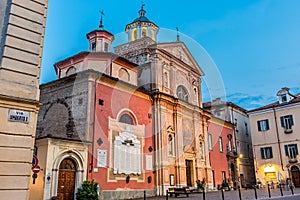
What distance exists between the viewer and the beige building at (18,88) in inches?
280

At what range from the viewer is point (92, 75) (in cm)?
1878

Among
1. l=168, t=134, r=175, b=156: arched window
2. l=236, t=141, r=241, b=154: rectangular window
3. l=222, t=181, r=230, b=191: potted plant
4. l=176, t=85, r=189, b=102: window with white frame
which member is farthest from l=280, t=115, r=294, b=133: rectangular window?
l=168, t=134, r=175, b=156: arched window

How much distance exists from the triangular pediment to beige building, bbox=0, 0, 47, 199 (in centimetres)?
1868

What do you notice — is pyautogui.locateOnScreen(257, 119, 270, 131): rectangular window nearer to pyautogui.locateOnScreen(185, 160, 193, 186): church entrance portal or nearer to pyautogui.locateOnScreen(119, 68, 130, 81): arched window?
pyautogui.locateOnScreen(185, 160, 193, 186): church entrance portal

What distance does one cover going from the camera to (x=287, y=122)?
1287 inches

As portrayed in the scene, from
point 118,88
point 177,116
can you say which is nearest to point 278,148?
point 177,116

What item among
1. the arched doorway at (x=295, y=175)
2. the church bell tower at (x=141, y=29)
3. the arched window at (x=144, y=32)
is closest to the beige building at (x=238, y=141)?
the arched doorway at (x=295, y=175)

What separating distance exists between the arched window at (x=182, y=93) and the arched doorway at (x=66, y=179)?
1460 cm

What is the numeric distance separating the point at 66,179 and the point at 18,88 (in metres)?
9.42

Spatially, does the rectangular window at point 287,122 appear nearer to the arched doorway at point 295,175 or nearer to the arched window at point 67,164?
the arched doorway at point 295,175

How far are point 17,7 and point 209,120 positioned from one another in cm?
2738

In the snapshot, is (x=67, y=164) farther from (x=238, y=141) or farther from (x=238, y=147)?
(x=238, y=141)

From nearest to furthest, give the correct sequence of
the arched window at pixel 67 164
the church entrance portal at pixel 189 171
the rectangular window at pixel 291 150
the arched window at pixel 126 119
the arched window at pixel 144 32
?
the arched window at pixel 67 164, the arched window at pixel 126 119, the church entrance portal at pixel 189 171, the arched window at pixel 144 32, the rectangular window at pixel 291 150

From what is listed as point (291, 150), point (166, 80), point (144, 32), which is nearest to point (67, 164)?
point (166, 80)
